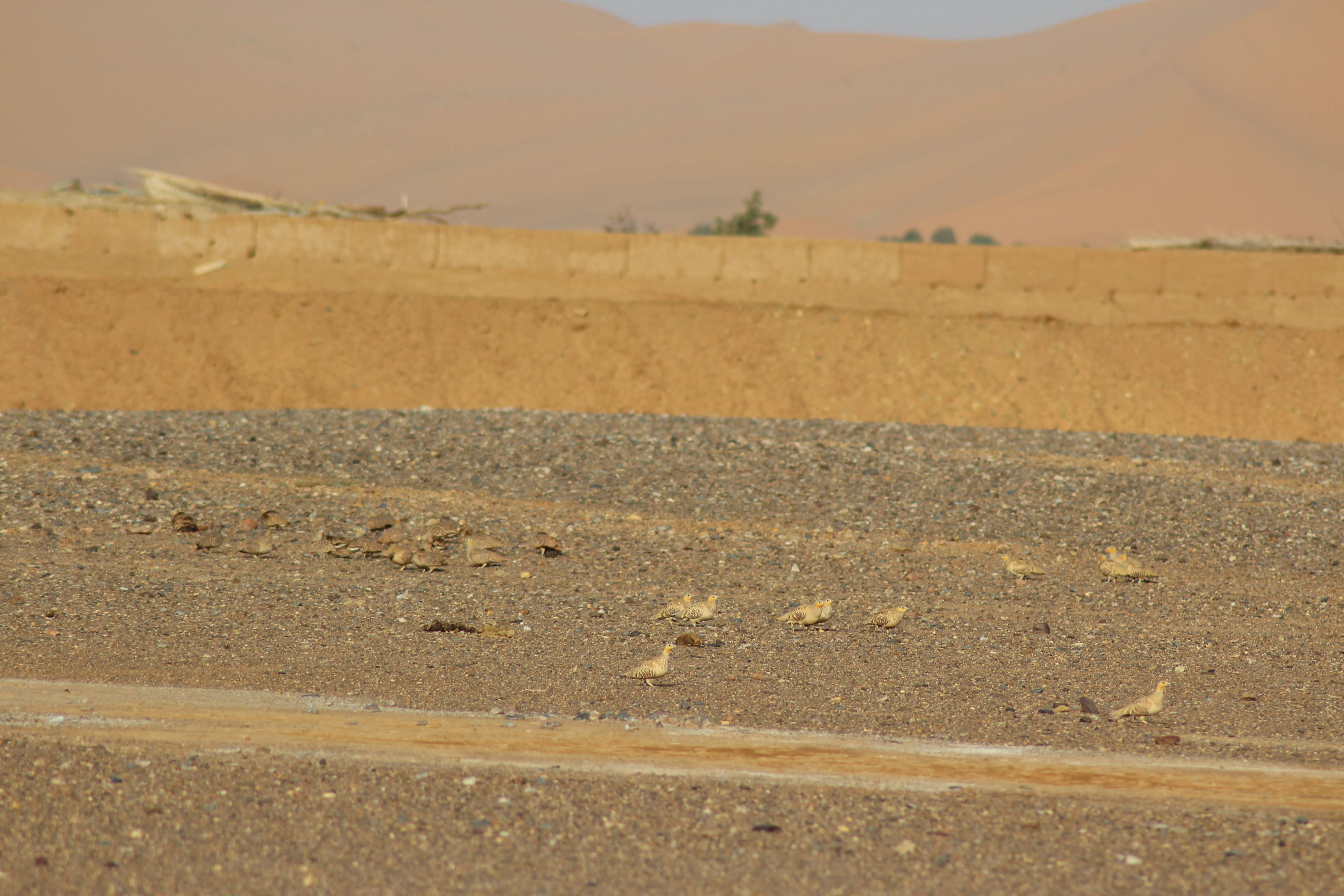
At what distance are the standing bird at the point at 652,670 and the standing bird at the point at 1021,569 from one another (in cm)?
520

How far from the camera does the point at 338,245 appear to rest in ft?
97.9

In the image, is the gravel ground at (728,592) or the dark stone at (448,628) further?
the dark stone at (448,628)

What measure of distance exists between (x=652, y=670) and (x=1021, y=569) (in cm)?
551

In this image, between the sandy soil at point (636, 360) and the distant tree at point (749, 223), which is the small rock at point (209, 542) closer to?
the sandy soil at point (636, 360)

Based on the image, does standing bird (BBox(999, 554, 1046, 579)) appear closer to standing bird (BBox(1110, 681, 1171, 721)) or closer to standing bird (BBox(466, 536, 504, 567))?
standing bird (BBox(1110, 681, 1171, 721))

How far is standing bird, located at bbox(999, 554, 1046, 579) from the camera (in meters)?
12.9

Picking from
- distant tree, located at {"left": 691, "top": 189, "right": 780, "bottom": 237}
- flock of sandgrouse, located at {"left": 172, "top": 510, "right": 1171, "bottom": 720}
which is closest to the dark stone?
flock of sandgrouse, located at {"left": 172, "top": 510, "right": 1171, "bottom": 720}

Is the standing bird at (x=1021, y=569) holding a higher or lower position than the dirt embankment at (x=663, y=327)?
lower

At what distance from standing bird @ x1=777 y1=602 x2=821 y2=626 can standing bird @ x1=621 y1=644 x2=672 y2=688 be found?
6.56 ft

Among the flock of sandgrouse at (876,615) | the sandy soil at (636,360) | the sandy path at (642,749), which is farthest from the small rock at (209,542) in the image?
the sandy soil at (636,360)

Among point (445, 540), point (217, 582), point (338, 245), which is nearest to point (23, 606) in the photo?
point (217, 582)

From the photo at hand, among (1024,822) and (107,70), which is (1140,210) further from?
(107,70)

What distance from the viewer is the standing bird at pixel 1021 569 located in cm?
1286

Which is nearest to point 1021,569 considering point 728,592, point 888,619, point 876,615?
point 876,615
